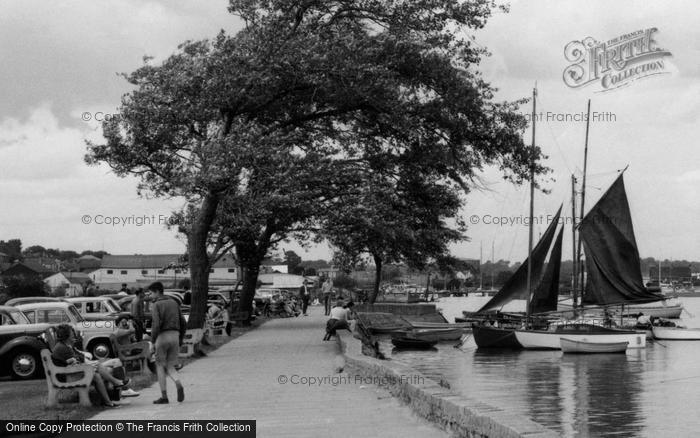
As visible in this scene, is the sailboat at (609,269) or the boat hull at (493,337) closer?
the boat hull at (493,337)

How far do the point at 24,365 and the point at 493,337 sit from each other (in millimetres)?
27061

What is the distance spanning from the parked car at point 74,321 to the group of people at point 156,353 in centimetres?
647

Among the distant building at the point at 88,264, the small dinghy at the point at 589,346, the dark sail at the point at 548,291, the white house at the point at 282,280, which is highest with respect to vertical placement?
the distant building at the point at 88,264

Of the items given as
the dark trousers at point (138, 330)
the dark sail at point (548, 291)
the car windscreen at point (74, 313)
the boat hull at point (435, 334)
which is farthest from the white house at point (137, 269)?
the car windscreen at point (74, 313)

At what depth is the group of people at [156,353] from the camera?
43.3 ft

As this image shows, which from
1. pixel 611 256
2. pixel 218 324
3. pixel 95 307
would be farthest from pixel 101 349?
pixel 611 256

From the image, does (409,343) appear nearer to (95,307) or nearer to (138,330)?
(95,307)

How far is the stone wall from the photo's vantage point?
8352 millimetres

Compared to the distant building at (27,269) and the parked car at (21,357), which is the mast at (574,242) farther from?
the distant building at (27,269)

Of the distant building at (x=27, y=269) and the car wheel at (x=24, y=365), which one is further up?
the distant building at (x=27, y=269)

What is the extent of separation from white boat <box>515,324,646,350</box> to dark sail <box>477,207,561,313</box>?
68.9 inches

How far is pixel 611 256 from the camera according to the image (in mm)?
44094

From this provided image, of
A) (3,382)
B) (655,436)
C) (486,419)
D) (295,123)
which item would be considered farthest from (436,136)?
(486,419)

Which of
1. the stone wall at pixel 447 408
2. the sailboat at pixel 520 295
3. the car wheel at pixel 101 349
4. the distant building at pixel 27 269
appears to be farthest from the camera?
the distant building at pixel 27 269
